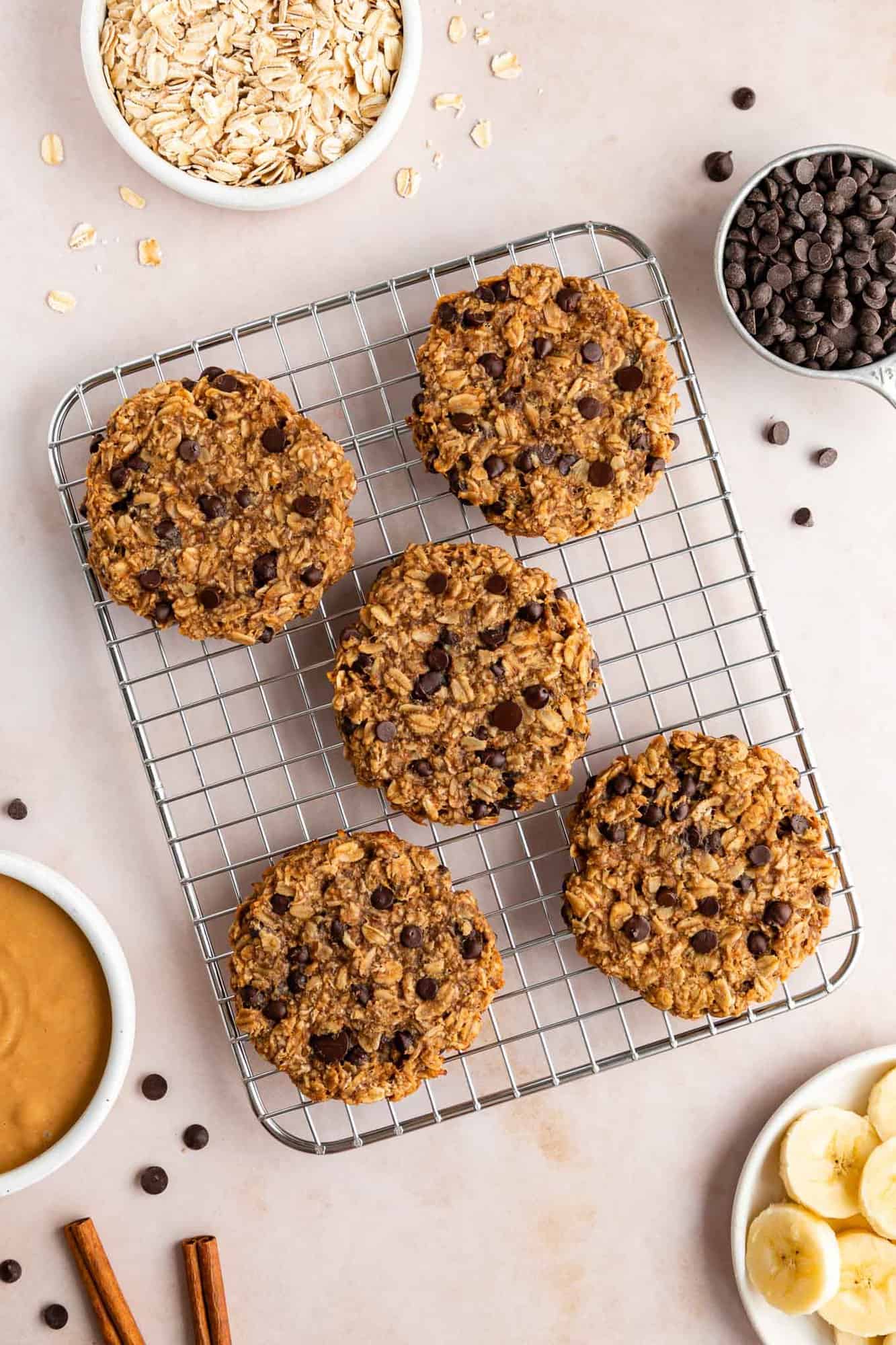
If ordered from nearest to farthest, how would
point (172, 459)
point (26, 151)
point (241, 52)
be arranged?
point (172, 459), point (241, 52), point (26, 151)

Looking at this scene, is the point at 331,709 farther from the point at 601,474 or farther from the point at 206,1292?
the point at 206,1292

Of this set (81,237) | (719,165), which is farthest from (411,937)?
(719,165)

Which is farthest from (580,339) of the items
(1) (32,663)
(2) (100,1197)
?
(2) (100,1197)

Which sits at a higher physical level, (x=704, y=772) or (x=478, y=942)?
(x=704, y=772)

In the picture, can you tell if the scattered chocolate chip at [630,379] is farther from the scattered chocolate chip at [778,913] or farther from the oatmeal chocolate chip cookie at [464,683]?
the scattered chocolate chip at [778,913]

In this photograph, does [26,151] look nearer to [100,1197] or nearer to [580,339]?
[580,339]

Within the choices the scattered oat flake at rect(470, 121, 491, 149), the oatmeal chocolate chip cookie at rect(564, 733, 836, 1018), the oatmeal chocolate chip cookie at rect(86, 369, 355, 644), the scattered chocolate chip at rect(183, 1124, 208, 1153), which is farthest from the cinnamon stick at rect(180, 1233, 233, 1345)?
the scattered oat flake at rect(470, 121, 491, 149)
